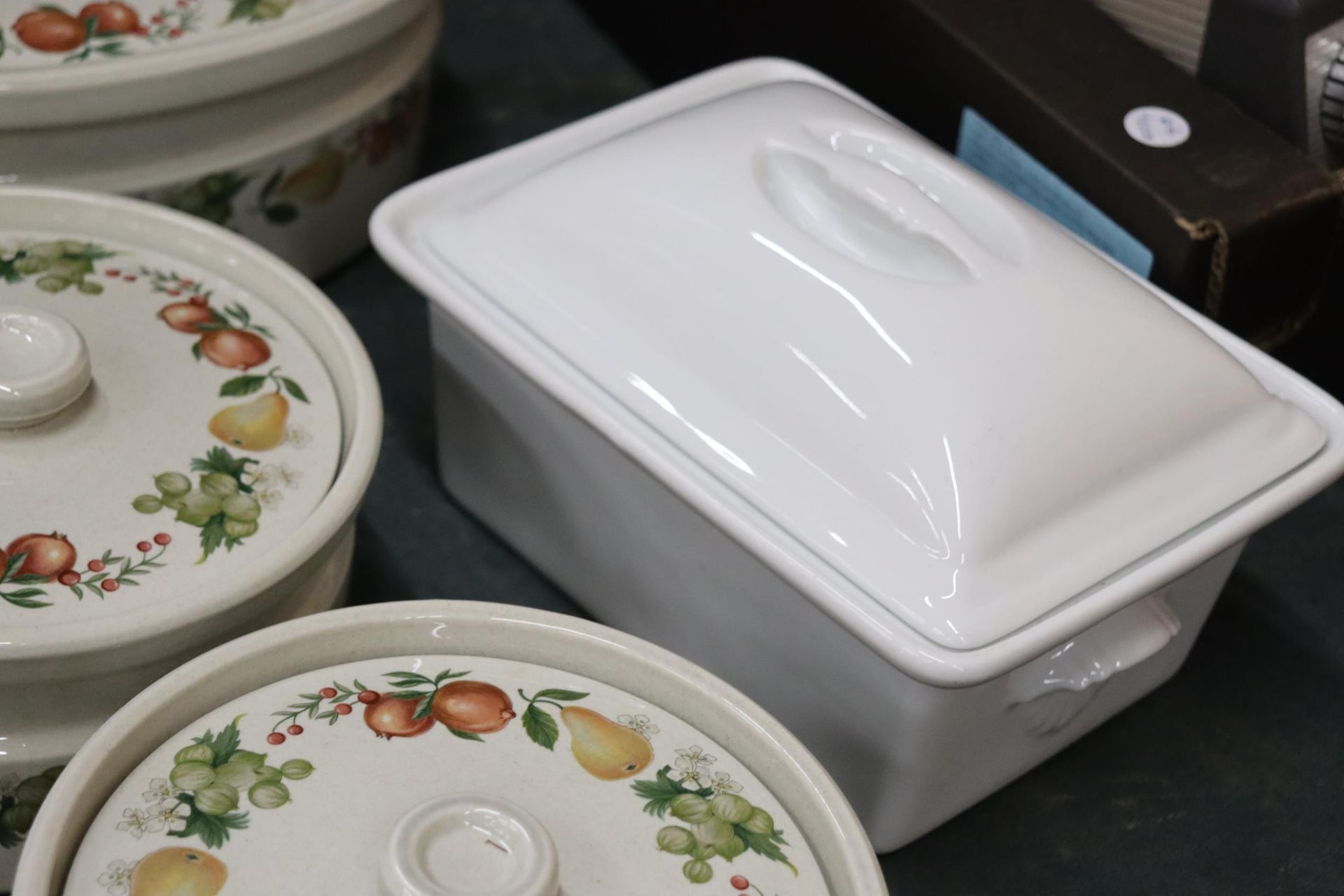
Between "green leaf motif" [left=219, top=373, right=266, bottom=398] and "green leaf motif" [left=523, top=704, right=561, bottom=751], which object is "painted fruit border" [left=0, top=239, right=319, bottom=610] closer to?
"green leaf motif" [left=219, top=373, right=266, bottom=398]

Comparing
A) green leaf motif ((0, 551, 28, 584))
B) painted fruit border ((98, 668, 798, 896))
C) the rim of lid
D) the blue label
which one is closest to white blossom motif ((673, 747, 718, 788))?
painted fruit border ((98, 668, 798, 896))

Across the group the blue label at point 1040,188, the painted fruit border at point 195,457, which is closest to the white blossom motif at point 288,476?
the painted fruit border at point 195,457

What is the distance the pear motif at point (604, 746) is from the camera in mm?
638

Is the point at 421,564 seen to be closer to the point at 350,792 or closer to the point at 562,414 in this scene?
the point at 562,414

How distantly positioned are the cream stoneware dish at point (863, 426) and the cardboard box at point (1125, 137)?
0.08m

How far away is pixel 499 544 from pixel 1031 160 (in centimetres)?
45

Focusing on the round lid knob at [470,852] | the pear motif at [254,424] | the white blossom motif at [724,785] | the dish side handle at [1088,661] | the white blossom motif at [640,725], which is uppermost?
the round lid knob at [470,852]

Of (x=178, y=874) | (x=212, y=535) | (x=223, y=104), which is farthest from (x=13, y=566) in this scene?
(x=223, y=104)

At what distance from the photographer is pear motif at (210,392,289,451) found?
30.3 inches

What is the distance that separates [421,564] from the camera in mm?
979

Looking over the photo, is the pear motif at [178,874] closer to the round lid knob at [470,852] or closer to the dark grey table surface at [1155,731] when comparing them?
the round lid knob at [470,852]

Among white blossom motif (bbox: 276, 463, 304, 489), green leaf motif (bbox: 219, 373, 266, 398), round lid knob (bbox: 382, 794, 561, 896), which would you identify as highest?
round lid knob (bbox: 382, 794, 561, 896)

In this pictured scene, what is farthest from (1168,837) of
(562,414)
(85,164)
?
(85,164)

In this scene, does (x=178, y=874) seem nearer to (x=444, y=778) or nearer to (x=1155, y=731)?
(x=444, y=778)
